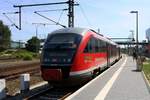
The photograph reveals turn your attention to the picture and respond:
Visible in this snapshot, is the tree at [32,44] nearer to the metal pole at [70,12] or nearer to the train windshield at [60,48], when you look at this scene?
the metal pole at [70,12]

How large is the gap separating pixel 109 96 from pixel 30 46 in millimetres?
103289

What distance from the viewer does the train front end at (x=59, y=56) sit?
55.7 ft

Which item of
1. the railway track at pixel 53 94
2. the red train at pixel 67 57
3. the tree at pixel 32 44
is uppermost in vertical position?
the tree at pixel 32 44

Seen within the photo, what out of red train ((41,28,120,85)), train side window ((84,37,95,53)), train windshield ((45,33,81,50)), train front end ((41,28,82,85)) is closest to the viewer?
train front end ((41,28,82,85))

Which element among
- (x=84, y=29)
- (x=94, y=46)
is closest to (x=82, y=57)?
(x=84, y=29)

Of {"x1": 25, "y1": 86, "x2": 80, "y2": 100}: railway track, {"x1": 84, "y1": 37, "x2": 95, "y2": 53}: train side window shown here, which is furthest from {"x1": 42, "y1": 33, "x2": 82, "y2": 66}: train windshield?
{"x1": 25, "y1": 86, "x2": 80, "y2": 100}: railway track

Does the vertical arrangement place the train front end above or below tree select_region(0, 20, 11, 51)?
below

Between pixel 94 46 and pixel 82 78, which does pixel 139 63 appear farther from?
pixel 82 78

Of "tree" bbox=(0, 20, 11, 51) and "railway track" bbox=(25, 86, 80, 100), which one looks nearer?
"railway track" bbox=(25, 86, 80, 100)

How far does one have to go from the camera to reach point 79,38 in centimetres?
1814

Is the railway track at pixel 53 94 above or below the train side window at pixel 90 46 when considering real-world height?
below

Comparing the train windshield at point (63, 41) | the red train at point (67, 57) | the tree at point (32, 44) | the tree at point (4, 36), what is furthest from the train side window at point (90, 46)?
the tree at point (4, 36)

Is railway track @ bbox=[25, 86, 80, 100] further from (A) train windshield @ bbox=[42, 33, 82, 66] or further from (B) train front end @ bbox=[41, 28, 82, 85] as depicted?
(A) train windshield @ bbox=[42, 33, 82, 66]

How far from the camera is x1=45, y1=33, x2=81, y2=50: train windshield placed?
699 inches
